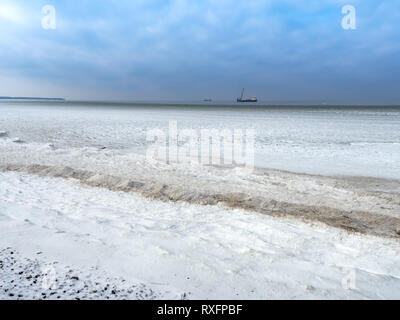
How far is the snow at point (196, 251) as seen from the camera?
10.2ft

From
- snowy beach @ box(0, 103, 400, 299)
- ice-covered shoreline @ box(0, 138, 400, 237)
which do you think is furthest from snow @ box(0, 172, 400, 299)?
ice-covered shoreline @ box(0, 138, 400, 237)

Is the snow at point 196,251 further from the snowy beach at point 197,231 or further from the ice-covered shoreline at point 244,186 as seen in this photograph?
the ice-covered shoreline at point 244,186

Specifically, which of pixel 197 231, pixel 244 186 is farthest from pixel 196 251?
pixel 244 186

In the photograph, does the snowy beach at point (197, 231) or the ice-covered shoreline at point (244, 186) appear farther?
the ice-covered shoreline at point (244, 186)

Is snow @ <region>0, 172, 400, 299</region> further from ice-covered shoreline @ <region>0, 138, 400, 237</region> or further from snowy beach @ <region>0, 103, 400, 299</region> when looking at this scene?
ice-covered shoreline @ <region>0, 138, 400, 237</region>

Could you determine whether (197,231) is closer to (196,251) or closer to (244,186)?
(196,251)

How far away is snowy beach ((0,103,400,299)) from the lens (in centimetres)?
310

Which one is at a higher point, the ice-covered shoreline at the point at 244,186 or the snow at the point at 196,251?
the ice-covered shoreline at the point at 244,186

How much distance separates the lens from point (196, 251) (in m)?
3.81

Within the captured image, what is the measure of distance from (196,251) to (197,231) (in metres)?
0.64

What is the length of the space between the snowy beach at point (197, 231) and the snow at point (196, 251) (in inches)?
0.6

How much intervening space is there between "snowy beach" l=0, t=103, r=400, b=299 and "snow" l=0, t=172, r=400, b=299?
1cm

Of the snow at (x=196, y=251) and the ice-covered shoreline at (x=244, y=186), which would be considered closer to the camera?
the snow at (x=196, y=251)

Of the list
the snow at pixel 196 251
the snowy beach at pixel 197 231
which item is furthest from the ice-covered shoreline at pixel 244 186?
the snow at pixel 196 251
